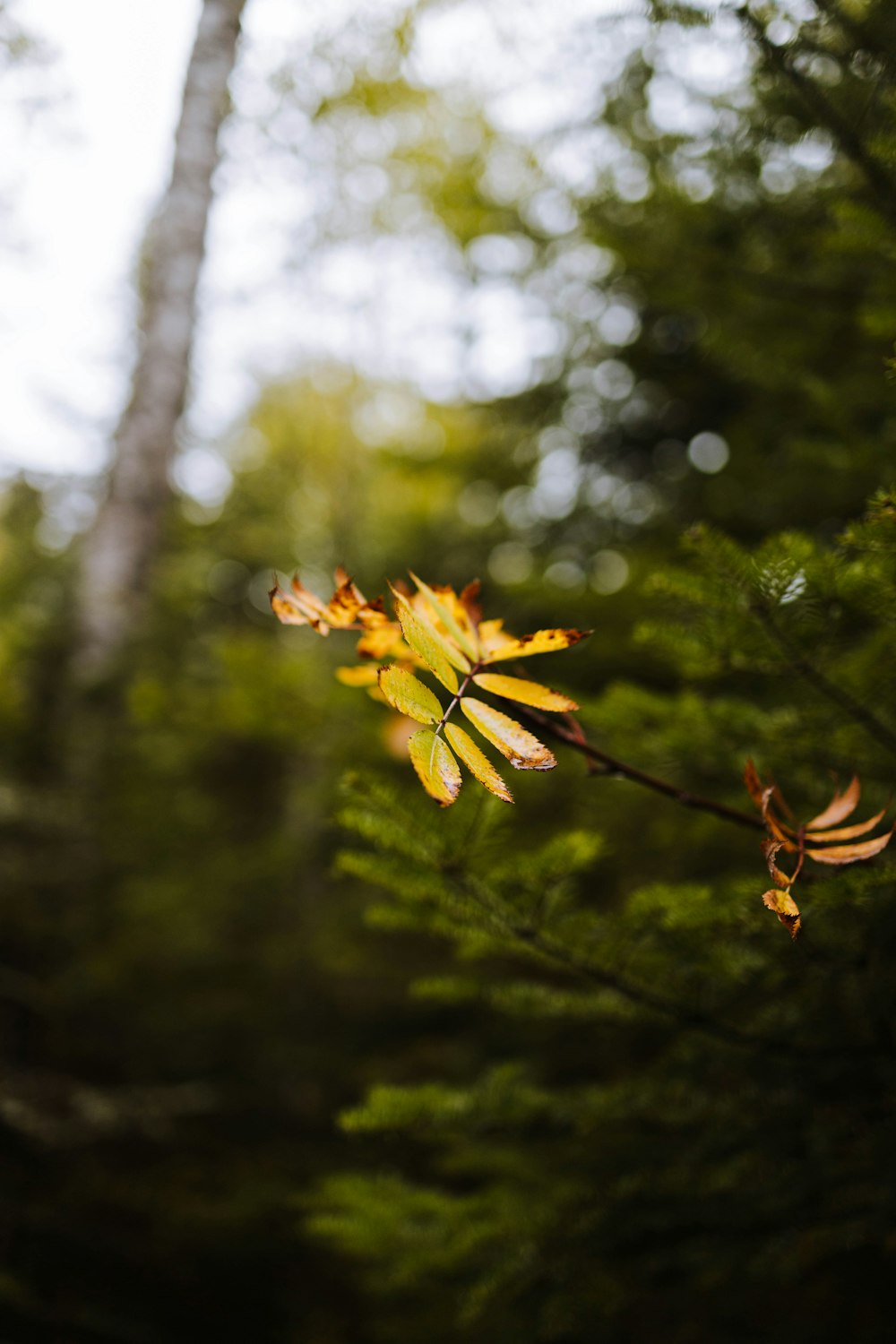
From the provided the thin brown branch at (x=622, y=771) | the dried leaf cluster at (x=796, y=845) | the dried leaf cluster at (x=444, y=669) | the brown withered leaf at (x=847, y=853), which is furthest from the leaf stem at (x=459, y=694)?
the brown withered leaf at (x=847, y=853)

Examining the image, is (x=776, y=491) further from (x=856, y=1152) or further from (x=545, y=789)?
(x=856, y=1152)

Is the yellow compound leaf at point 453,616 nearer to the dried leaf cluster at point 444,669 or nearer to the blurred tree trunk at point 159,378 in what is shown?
the dried leaf cluster at point 444,669

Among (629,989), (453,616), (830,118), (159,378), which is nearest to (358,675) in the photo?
(453,616)

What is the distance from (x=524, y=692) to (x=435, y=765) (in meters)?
0.15

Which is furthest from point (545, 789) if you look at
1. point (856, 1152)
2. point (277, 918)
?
point (277, 918)

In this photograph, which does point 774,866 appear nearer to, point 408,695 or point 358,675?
point 408,695

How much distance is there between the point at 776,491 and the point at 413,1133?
7.79ft

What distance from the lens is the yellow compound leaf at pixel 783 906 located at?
27.0 inches

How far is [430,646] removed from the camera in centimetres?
73

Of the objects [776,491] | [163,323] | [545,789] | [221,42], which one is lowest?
[545,789]

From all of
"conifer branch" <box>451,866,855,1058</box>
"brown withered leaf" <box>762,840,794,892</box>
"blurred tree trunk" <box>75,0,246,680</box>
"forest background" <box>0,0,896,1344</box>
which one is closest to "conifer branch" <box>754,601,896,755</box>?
"forest background" <box>0,0,896,1344</box>

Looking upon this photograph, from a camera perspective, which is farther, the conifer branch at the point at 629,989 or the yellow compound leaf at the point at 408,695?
the conifer branch at the point at 629,989

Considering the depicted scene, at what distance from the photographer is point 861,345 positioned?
8.07ft

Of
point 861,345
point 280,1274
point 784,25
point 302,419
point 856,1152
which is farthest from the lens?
point 302,419
